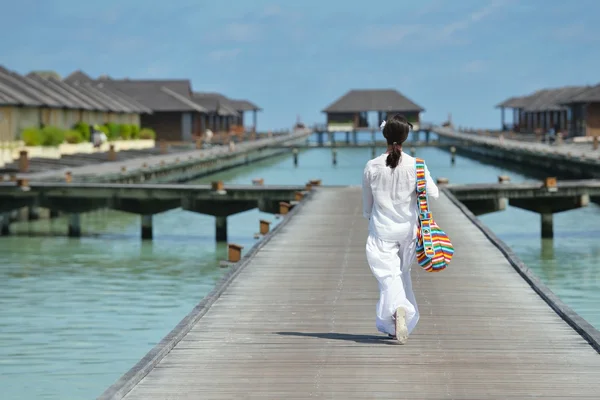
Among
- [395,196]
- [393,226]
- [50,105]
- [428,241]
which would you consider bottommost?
[428,241]

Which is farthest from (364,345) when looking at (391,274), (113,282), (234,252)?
(113,282)

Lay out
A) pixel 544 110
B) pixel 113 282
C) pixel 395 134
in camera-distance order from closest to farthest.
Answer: pixel 395 134
pixel 113 282
pixel 544 110

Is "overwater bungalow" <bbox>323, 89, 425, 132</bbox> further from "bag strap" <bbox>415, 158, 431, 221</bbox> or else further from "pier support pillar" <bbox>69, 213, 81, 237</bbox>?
"bag strap" <bbox>415, 158, 431, 221</bbox>

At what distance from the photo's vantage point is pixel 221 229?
3142 cm

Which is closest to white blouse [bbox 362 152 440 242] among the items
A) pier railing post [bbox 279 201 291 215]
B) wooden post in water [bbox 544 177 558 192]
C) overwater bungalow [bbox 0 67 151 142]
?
pier railing post [bbox 279 201 291 215]

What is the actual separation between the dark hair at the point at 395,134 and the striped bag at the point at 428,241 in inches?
8.4

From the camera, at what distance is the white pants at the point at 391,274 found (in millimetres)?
10367

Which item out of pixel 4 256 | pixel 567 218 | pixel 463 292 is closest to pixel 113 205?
Result: pixel 4 256

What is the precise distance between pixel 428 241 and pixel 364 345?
1.07m

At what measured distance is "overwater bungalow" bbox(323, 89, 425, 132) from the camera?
5177 inches

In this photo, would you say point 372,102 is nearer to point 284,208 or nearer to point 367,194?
point 284,208

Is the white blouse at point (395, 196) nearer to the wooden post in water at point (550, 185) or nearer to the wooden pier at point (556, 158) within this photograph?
the wooden post in water at point (550, 185)

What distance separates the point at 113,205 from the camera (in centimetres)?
3153

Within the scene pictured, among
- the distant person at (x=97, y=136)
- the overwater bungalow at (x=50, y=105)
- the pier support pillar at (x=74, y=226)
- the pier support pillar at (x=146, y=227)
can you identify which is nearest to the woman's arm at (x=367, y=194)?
the pier support pillar at (x=146, y=227)
